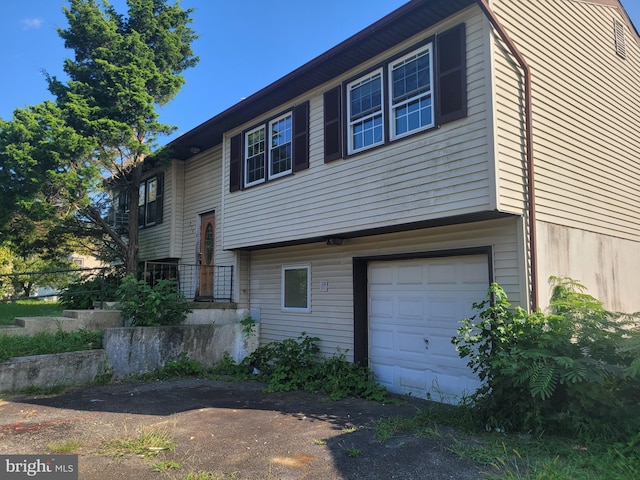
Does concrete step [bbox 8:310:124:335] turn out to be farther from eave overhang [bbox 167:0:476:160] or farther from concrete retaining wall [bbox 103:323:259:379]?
eave overhang [bbox 167:0:476:160]

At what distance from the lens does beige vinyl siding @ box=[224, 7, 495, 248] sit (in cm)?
600

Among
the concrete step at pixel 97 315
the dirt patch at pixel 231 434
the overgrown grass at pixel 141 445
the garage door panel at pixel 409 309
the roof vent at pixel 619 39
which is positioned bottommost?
the dirt patch at pixel 231 434

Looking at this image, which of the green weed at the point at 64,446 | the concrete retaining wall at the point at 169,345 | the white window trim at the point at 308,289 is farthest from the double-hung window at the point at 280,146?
the green weed at the point at 64,446

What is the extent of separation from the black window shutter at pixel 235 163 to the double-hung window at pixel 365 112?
371 centimetres

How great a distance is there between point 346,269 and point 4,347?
6.21 m

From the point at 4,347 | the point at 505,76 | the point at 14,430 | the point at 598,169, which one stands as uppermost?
the point at 505,76

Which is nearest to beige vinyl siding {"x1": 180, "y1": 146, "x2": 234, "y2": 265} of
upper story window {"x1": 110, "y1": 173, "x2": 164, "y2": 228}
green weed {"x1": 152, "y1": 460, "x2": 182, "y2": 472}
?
upper story window {"x1": 110, "y1": 173, "x2": 164, "y2": 228}

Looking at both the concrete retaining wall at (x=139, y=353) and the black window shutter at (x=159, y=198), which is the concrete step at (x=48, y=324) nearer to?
the concrete retaining wall at (x=139, y=353)

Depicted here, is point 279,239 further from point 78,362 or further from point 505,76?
point 505,76

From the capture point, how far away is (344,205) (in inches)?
308

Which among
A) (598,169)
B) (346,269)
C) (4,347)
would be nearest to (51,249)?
(4,347)

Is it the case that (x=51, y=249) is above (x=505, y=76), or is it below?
below

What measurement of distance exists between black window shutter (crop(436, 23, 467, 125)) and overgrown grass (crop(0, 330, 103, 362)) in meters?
7.46

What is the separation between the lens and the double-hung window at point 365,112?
297 inches
